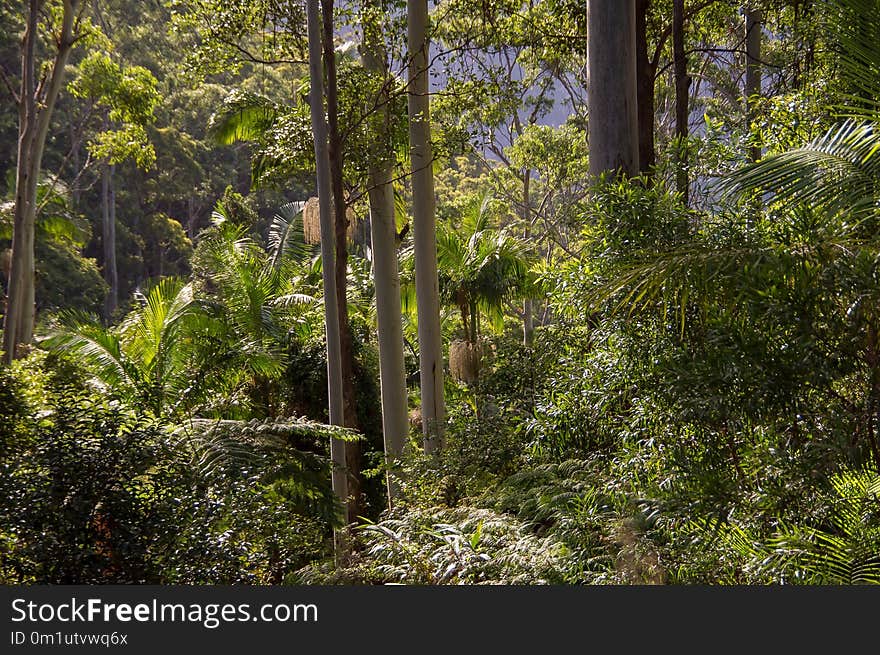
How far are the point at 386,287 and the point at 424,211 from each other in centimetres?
113

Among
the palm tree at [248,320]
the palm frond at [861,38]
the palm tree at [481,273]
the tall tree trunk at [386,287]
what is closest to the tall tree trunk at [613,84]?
the palm frond at [861,38]

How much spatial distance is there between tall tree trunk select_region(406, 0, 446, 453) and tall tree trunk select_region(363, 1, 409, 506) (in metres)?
0.36

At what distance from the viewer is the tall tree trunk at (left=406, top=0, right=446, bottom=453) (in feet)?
33.5

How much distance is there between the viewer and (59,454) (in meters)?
4.50

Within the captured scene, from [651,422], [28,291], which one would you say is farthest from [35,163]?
[651,422]

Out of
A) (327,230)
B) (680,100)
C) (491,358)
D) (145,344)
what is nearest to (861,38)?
(327,230)

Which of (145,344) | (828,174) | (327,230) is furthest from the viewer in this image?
(145,344)

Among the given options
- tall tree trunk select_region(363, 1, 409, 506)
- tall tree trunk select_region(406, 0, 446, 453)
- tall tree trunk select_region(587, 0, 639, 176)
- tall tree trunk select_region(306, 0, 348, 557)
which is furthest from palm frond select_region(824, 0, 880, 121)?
tall tree trunk select_region(363, 1, 409, 506)

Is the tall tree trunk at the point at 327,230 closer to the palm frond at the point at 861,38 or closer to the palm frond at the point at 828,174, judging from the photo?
the palm frond at the point at 828,174

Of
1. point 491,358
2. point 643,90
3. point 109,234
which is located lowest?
point 491,358

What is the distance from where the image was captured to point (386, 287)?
1073 cm

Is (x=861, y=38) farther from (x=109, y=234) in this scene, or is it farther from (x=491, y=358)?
(x=109, y=234)

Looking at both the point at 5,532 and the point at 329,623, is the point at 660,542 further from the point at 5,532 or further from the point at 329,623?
the point at 5,532

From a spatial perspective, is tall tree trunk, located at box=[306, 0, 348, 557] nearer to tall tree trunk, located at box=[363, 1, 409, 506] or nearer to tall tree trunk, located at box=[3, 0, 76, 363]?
tall tree trunk, located at box=[363, 1, 409, 506]
